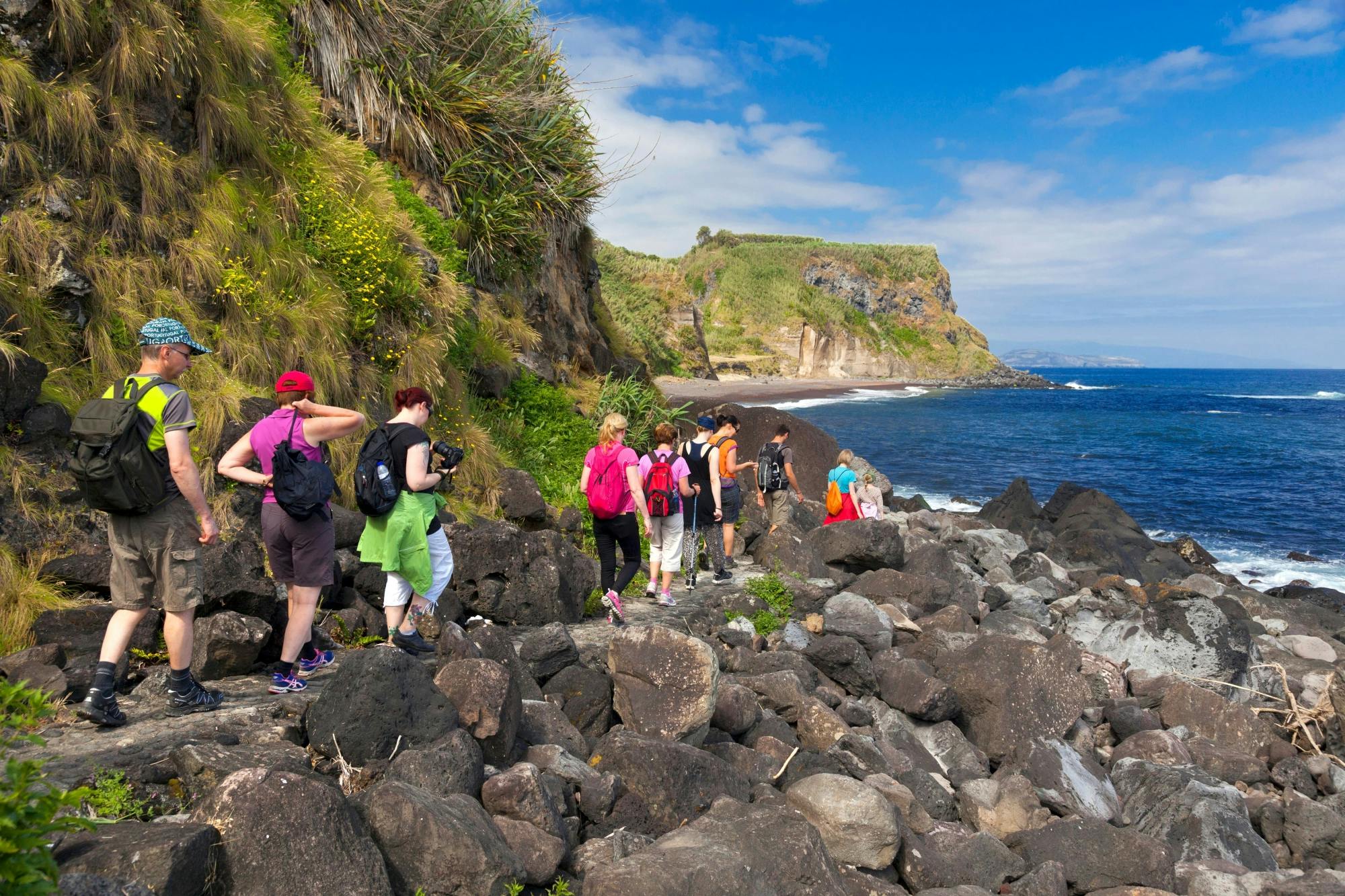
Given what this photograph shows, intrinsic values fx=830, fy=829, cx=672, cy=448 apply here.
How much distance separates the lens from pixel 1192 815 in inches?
240

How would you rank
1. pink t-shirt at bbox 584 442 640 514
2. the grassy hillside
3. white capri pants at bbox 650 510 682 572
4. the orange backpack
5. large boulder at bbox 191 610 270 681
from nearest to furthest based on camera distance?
large boulder at bbox 191 610 270 681 < pink t-shirt at bbox 584 442 640 514 < white capri pants at bbox 650 510 682 572 < the orange backpack < the grassy hillside

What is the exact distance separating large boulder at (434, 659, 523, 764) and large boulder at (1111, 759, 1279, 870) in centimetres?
449

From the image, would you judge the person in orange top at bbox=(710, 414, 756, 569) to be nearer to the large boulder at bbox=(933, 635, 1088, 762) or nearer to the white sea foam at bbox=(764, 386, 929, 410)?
the large boulder at bbox=(933, 635, 1088, 762)

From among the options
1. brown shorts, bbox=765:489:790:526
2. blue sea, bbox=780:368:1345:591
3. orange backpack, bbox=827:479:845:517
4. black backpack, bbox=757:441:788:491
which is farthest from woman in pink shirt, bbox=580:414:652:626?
blue sea, bbox=780:368:1345:591

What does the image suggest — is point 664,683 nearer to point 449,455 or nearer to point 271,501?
point 449,455

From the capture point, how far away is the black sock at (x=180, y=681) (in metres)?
4.52

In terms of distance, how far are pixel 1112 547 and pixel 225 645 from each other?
56.1 feet

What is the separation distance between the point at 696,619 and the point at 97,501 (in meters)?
5.10

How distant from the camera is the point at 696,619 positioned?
7.97 metres

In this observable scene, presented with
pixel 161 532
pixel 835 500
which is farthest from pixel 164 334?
pixel 835 500

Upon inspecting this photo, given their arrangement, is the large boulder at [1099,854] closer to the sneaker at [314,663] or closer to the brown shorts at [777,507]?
the sneaker at [314,663]

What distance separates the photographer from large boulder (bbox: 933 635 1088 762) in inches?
282

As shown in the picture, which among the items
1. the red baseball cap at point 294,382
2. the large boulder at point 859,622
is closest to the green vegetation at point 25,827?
the red baseball cap at point 294,382

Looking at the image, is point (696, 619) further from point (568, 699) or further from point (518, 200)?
point (518, 200)
